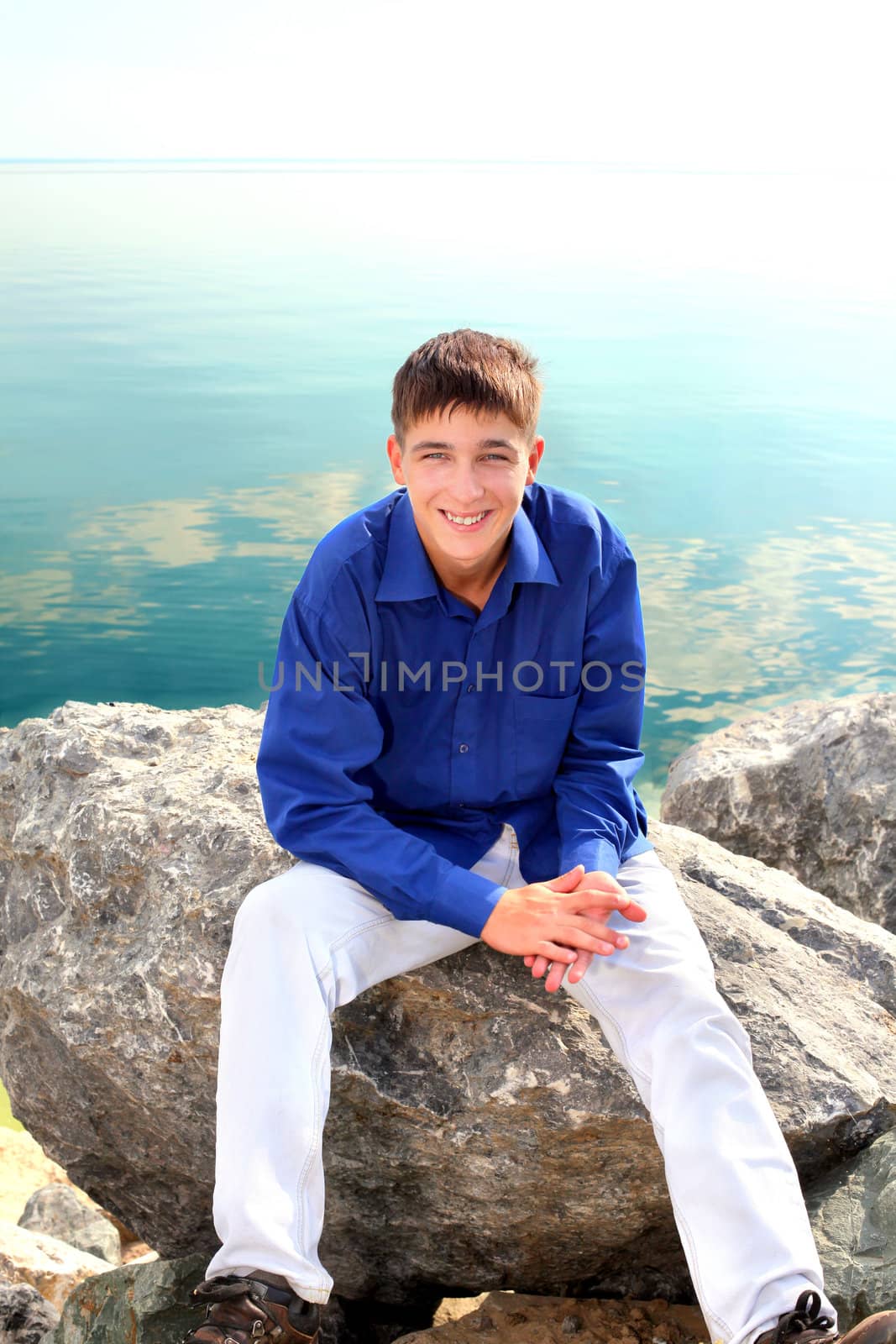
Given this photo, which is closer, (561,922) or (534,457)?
(561,922)

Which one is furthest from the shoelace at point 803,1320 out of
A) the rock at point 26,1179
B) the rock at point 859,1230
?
the rock at point 26,1179

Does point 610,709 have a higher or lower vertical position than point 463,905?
higher

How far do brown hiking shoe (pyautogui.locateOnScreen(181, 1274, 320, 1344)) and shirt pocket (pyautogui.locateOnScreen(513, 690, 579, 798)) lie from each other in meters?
1.20

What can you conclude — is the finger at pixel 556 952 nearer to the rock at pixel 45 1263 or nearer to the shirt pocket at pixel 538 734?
the shirt pocket at pixel 538 734

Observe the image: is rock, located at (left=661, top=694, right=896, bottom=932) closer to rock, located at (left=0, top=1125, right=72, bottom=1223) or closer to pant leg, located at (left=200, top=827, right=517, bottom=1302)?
pant leg, located at (left=200, top=827, right=517, bottom=1302)

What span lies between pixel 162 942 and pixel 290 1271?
895mm

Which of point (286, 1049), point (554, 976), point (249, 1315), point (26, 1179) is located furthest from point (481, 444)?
point (26, 1179)

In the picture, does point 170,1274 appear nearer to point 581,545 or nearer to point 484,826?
point 484,826

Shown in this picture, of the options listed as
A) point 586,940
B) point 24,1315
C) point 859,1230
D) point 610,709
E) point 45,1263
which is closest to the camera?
point 586,940

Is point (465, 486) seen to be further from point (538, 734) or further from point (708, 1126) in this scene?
point (708, 1126)

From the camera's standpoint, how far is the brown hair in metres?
2.57

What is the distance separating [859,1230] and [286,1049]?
1306 mm

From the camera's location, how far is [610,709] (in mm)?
2799

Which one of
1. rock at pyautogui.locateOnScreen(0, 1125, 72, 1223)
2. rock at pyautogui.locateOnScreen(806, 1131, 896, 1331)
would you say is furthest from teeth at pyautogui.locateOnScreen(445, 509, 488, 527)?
rock at pyautogui.locateOnScreen(0, 1125, 72, 1223)
